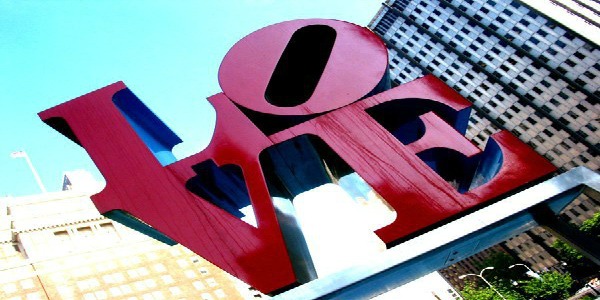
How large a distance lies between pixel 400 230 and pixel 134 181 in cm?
381

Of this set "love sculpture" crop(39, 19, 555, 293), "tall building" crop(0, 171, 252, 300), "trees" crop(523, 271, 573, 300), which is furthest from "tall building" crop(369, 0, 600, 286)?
"love sculpture" crop(39, 19, 555, 293)

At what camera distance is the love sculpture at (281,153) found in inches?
222

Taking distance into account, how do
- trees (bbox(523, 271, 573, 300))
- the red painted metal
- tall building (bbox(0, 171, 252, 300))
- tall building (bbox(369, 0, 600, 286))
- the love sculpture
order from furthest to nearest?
tall building (bbox(369, 0, 600, 286)) → tall building (bbox(0, 171, 252, 300)) → trees (bbox(523, 271, 573, 300)) → the red painted metal → the love sculpture

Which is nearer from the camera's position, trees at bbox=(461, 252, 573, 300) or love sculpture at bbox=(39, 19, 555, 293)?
love sculpture at bbox=(39, 19, 555, 293)

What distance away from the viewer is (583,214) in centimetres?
6450

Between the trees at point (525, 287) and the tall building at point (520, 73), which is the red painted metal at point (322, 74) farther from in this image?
the tall building at point (520, 73)

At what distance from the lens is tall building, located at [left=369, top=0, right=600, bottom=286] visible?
209 feet

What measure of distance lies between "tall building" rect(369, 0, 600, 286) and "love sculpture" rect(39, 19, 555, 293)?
213 ft

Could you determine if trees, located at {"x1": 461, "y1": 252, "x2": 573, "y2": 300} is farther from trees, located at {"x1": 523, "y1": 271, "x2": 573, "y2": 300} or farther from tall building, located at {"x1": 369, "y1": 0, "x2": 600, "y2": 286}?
tall building, located at {"x1": 369, "y1": 0, "x2": 600, "y2": 286}

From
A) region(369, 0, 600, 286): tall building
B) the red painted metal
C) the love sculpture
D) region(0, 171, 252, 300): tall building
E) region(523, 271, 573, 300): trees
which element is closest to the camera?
the love sculpture

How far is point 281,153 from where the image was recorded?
7.43m

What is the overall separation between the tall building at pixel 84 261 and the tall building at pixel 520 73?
46.6 metres

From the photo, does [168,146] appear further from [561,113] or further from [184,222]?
[561,113]

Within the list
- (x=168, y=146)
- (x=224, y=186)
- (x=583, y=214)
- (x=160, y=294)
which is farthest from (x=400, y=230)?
(x=583, y=214)
